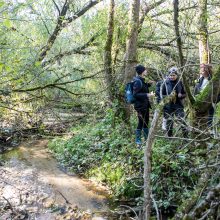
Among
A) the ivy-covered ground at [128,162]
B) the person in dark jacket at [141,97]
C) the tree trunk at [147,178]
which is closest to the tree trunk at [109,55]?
the ivy-covered ground at [128,162]

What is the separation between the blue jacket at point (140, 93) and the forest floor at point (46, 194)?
2202 millimetres

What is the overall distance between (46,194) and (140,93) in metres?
3.21

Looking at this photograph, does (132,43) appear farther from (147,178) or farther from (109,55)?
(147,178)

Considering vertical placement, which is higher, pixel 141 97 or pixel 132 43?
pixel 132 43

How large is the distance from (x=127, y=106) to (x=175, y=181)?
4.50 metres

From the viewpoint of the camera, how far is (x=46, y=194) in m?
7.63

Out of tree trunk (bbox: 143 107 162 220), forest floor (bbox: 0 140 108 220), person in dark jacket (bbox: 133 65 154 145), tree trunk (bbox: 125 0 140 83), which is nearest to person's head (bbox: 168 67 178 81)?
person in dark jacket (bbox: 133 65 154 145)

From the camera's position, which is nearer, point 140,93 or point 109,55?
point 140,93

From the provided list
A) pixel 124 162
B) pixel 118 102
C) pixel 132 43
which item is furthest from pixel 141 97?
pixel 132 43

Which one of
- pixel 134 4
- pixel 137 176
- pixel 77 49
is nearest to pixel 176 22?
pixel 137 176

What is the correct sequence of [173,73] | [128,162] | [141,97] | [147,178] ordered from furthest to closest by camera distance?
[141,97], [128,162], [173,73], [147,178]

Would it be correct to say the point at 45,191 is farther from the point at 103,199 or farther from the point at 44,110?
the point at 44,110

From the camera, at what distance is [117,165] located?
7855mm

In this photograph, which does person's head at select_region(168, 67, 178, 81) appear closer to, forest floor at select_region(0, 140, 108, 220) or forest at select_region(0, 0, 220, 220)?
forest at select_region(0, 0, 220, 220)
